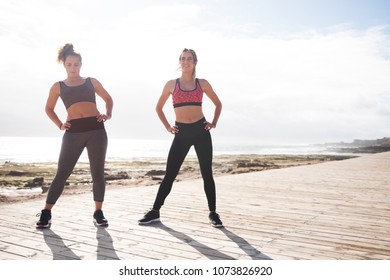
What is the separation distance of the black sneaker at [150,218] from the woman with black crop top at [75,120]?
44 centimetres

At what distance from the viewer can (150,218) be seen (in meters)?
4.53

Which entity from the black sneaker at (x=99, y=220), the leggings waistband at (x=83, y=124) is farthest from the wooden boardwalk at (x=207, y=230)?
the leggings waistband at (x=83, y=124)

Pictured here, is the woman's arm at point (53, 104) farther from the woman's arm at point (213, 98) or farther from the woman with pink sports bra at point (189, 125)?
the woman's arm at point (213, 98)

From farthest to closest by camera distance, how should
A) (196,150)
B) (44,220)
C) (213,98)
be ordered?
(213,98), (196,150), (44,220)

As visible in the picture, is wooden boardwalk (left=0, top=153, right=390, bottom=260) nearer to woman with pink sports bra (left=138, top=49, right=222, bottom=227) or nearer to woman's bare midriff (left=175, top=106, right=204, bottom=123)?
woman with pink sports bra (left=138, top=49, right=222, bottom=227)

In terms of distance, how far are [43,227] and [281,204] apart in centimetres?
368

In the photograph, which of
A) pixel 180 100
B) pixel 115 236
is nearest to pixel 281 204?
pixel 180 100

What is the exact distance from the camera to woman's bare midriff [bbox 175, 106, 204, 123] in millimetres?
4496

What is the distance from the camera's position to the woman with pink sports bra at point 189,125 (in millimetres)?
4480

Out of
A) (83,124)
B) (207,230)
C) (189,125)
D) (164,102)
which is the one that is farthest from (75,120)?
(207,230)

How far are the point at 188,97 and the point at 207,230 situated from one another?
1.59 metres

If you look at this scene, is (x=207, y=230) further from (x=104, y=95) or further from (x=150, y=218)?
(x=104, y=95)

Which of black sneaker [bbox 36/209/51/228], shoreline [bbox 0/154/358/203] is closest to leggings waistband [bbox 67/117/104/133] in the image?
black sneaker [bbox 36/209/51/228]

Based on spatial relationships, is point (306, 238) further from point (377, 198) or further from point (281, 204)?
point (377, 198)
